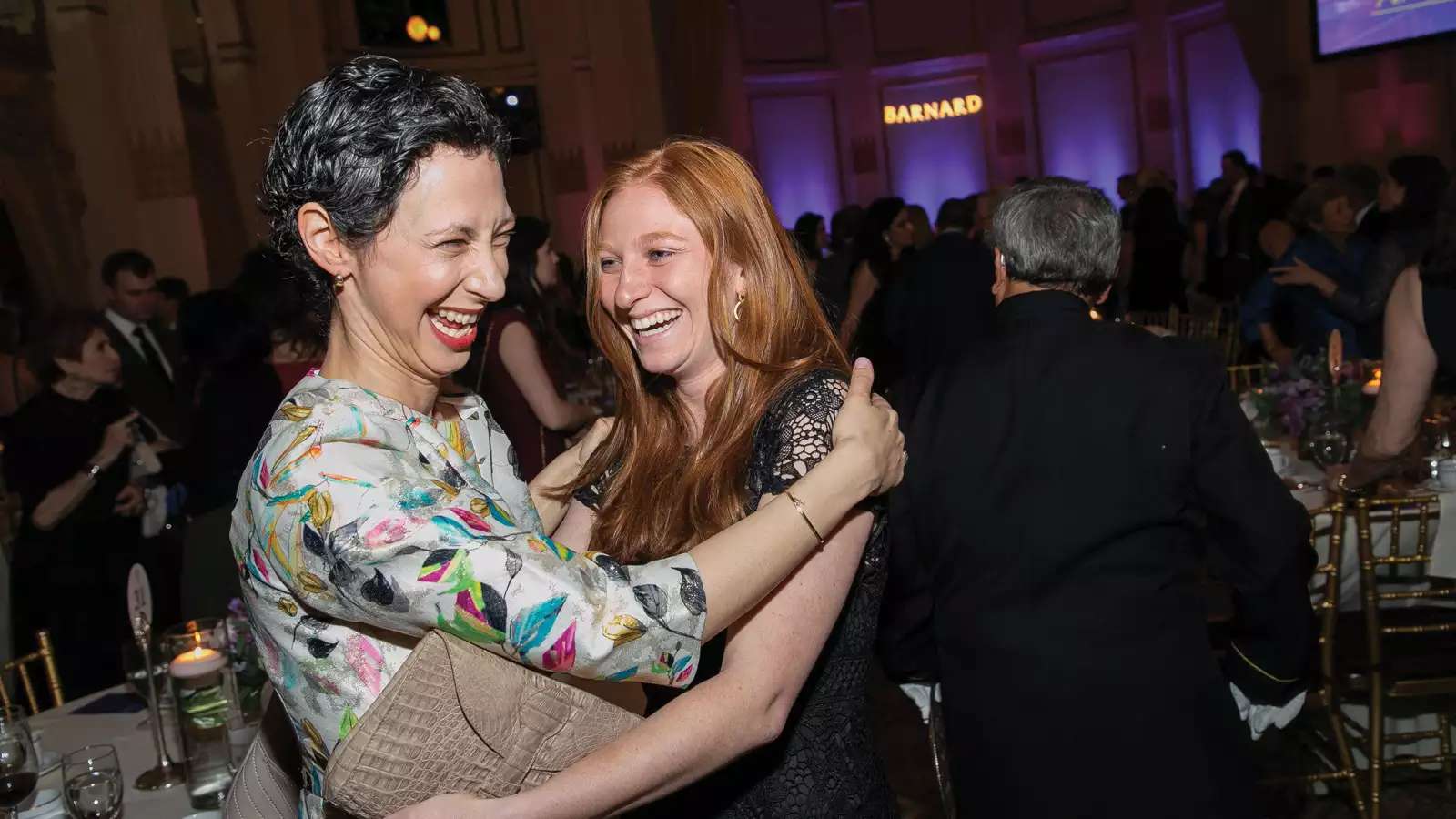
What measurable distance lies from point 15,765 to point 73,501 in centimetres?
245

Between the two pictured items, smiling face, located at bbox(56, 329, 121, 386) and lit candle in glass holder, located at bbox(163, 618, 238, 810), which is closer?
lit candle in glass holder, located at bbox(163, 618, 238, 810)

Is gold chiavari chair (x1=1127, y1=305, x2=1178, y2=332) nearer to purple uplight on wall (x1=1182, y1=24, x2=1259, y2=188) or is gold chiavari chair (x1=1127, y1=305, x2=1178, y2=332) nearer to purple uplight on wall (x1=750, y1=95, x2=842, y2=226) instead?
purple uplight on wall (x1=1182, y1=24, x2=1259, y2=188)

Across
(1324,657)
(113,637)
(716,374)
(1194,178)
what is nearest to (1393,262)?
(1324,657)

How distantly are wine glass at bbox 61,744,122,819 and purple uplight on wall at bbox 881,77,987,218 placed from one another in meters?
13.6

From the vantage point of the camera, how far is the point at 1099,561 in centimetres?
194

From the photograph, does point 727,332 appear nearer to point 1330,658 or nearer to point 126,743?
point 126,743

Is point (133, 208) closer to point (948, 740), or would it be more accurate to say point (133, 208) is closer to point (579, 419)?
point (579, 419)

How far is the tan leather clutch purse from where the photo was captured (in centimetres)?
103

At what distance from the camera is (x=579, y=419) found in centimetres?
421

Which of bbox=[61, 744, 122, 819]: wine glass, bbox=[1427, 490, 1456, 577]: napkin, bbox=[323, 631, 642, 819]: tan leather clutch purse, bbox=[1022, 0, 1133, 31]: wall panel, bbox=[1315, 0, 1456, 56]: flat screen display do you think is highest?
bbox=[1022, 0, 1133, 31]: wall panel

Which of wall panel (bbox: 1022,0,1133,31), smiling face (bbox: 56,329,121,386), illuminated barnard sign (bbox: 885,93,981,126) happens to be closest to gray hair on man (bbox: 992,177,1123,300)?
smiling face (bbox: 56,329,121,386)

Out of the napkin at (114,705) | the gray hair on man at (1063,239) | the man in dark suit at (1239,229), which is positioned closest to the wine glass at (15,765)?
the napkin at (114,705)

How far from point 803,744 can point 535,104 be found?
31.6 feet

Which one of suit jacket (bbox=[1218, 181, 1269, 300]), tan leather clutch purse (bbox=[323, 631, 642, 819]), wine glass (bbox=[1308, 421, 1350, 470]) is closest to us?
tan leather clutch purse (bbox=[323, 631, 642, 819])
